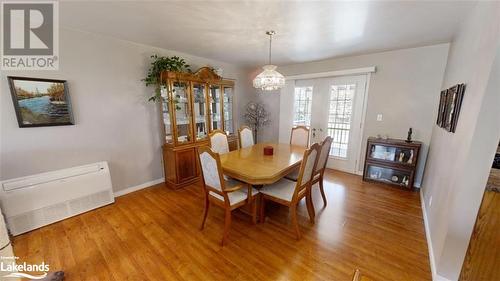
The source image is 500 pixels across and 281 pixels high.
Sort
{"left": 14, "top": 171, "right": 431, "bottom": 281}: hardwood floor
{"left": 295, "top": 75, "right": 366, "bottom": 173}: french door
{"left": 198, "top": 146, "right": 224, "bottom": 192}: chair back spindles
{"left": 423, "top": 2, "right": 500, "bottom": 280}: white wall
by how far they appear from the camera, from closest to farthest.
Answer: {"left": 423, "top": 2, "right": 500, "bottom": 280}: white wall, {"left": 14, "top": 171, "right": 431, "bottom": 281}: hardwood floor, {"left": 198, "top": 146, "right": 224, "bottom": 192}: chair back spindles, {"left": 295, "top": 75, "right": 366, "bottom": 173}: french door

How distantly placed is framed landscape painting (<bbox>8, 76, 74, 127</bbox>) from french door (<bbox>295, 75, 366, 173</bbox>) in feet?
13.4

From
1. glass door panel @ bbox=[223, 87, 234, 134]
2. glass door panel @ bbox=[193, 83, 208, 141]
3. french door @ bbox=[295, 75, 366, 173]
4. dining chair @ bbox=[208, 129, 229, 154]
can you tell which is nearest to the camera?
dining chair @ bbox=[208, 129, 229, 154]

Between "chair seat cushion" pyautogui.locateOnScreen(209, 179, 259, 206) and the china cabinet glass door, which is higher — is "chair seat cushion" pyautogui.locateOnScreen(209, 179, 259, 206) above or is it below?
below

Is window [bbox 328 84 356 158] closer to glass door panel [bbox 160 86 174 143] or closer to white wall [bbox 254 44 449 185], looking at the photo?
white wall [bbox 254 44 449 185]

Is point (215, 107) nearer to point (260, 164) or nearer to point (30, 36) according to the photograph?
point (260, 164)

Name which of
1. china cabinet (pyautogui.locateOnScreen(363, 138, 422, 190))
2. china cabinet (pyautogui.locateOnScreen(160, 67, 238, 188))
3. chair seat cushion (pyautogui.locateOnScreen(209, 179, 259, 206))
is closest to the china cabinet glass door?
china cabinet (pyautogui.locateOnScreen(160, 67, 238, 188))

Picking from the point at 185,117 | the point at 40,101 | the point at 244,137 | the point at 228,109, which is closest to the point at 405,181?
the point at 244,137

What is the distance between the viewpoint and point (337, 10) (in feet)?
6.12

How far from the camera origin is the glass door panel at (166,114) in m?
3.08

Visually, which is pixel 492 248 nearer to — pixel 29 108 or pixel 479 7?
pixel 479 7

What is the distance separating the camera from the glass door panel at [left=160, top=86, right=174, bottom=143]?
3084 millimetres

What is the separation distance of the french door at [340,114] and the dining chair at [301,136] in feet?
3.21

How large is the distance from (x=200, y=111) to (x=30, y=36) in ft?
7.18

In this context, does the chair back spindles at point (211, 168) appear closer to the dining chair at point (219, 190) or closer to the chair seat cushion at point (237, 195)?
the dining chair at point (219, 190)
